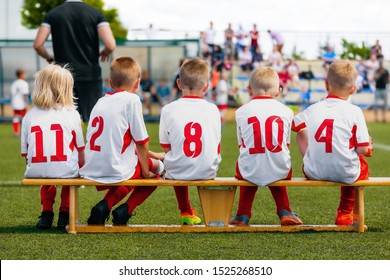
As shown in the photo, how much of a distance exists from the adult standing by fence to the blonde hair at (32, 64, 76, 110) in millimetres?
2579

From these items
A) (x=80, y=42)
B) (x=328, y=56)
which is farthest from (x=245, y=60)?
(x=80, y=42)

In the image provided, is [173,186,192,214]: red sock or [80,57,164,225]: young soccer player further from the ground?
[80,57,164,225]: young soccer player

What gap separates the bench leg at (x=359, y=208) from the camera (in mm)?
6035

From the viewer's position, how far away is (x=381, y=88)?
31344 mm

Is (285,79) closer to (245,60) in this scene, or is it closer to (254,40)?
(245,60)

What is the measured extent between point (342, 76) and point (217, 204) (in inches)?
49.0

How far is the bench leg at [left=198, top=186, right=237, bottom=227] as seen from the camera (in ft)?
20.1

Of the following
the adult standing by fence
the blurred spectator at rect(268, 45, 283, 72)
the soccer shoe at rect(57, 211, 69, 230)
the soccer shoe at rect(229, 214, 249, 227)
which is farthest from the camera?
the blurred spectator at rect(268, 45, 283, 72)

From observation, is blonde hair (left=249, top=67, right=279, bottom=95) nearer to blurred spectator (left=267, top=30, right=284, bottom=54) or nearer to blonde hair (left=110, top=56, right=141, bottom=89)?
blonde hair (left=110, top=56, right=141, bottom=89)

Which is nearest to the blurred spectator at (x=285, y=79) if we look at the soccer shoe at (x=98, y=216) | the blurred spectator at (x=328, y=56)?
the blurred spectator at (x=328, y=56)

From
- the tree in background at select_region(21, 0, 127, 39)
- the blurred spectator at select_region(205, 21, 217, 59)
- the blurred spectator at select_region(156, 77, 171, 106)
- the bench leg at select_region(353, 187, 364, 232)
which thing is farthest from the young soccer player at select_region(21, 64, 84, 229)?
the tree in background at select_region(21, 0, 127, 39)

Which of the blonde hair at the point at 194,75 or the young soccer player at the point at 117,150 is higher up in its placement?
the blonde hair at the point at 194,75

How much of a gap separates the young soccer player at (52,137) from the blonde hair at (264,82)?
1282 mm

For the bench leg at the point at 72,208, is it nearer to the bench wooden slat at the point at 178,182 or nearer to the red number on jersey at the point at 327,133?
the bench wooden slat at the point at 178,182
